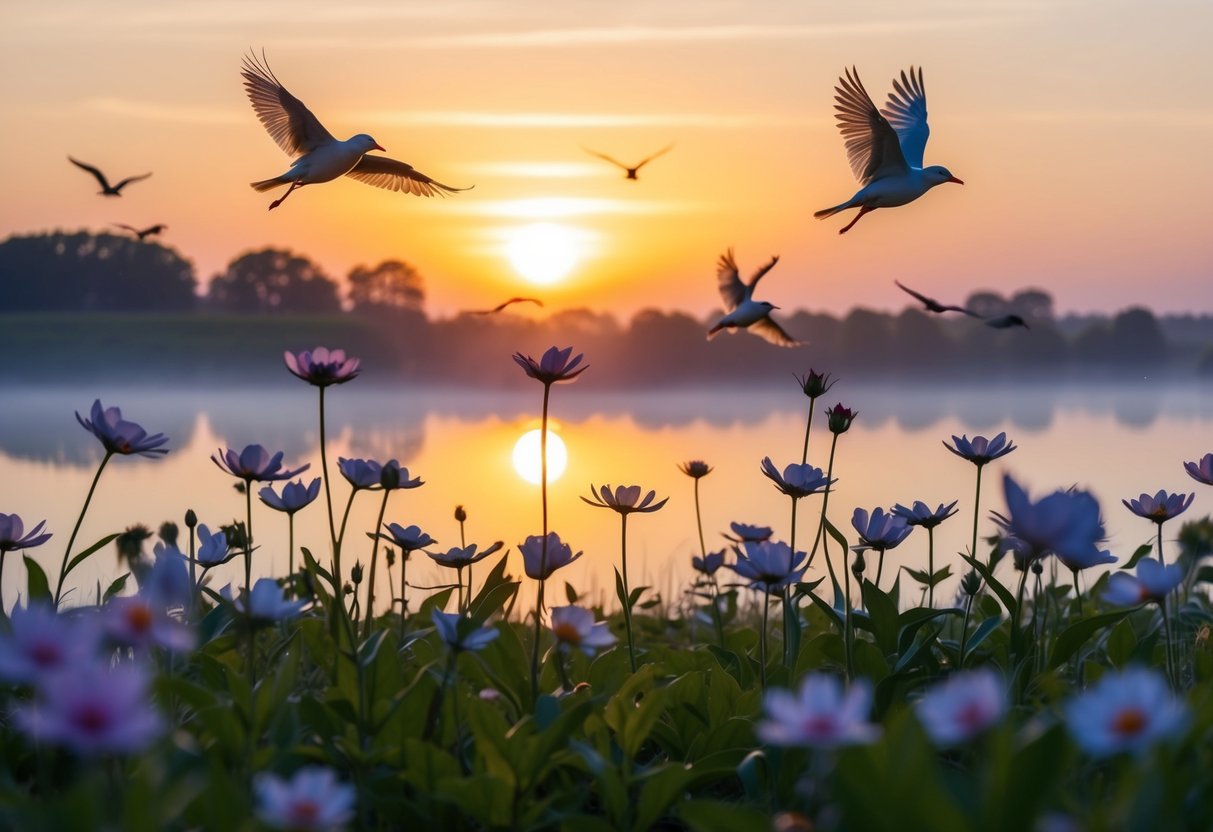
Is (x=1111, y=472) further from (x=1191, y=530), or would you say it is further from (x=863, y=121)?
(x=1191, y=530)

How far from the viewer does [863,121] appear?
4770 millimetres

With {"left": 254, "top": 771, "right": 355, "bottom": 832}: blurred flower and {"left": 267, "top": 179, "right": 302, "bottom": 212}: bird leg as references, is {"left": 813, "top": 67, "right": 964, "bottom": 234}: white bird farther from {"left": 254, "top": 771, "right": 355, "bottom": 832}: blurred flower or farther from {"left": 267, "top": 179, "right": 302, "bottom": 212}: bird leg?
{"left": 254, "top": 771, "right": 355, "bottom": 832}: blurred flower

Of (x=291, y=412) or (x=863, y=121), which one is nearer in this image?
(x=863, y=121)

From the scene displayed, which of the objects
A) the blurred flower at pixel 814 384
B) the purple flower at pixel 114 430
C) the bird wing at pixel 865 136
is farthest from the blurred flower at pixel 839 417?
the bird wing at pixel 865 136

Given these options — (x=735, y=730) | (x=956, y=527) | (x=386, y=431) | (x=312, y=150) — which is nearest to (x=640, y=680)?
(x=735, y=730)

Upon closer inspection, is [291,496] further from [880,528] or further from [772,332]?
[772,332]

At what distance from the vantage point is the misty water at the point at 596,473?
258 inches

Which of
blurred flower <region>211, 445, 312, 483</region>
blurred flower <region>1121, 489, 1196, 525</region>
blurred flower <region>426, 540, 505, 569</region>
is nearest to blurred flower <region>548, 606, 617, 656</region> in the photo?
blurred flower <region>426, 540, 505, 569</region>

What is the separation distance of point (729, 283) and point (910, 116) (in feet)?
5.93

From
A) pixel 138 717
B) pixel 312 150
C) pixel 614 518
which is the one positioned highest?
pixel 312 150

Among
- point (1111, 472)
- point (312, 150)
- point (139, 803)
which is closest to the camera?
point (139, 803)

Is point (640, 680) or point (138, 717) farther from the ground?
point (138, 717)

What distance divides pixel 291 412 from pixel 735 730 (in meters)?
28.9

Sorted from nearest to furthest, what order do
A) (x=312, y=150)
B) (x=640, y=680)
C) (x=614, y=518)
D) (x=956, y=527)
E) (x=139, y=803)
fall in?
(x=139, y=803), (x=640, y=680), (x=312, y=150), (x=956, y=527), (x=614, y=518)
